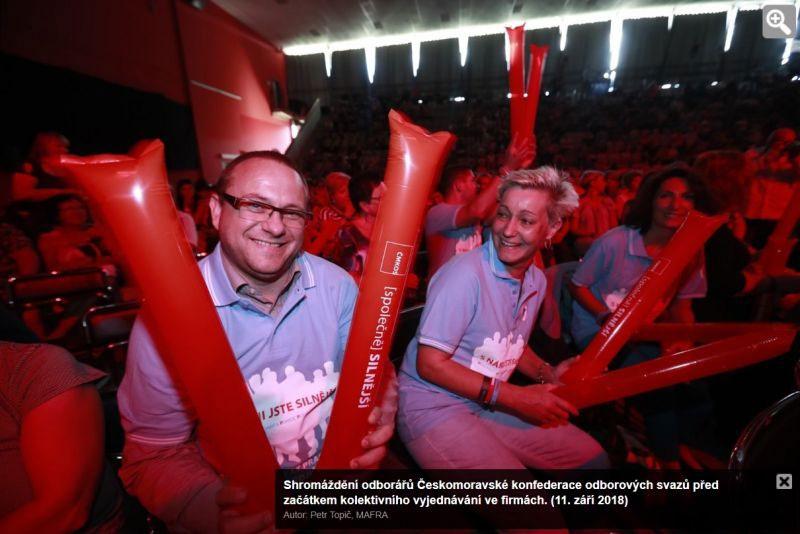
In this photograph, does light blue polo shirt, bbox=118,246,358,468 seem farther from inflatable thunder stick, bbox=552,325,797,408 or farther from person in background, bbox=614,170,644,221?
person in background, bbox=614,170,644,221

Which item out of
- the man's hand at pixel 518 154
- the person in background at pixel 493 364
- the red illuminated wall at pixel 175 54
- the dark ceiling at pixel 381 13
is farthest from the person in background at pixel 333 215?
the dark ceiling at pixel 381 13

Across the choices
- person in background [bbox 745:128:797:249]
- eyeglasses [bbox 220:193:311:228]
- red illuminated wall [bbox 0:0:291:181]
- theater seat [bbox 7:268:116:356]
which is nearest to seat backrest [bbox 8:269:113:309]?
theater seat [bbox 7:268:116:356]

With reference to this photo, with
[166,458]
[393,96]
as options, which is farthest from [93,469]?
[393,96]

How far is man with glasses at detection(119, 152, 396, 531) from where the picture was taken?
3.66 feet

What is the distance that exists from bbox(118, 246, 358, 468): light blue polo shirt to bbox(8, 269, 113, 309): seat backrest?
266cm

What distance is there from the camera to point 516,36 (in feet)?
6.24

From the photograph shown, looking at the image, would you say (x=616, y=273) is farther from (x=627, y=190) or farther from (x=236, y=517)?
(x=627, y=190)

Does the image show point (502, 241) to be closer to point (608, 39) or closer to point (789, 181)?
point (789, 181)

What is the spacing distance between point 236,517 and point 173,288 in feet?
2.11

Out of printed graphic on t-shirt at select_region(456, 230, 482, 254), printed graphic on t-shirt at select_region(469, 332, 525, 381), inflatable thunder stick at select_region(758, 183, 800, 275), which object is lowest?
printed graphic on t-shirt at select_region(469, 332, 525, 381)

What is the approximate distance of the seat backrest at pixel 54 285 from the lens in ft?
9.26

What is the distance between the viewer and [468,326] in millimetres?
1670

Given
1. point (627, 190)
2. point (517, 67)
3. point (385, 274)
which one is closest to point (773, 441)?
point (385, 274)

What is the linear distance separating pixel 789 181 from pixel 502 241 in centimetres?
463
